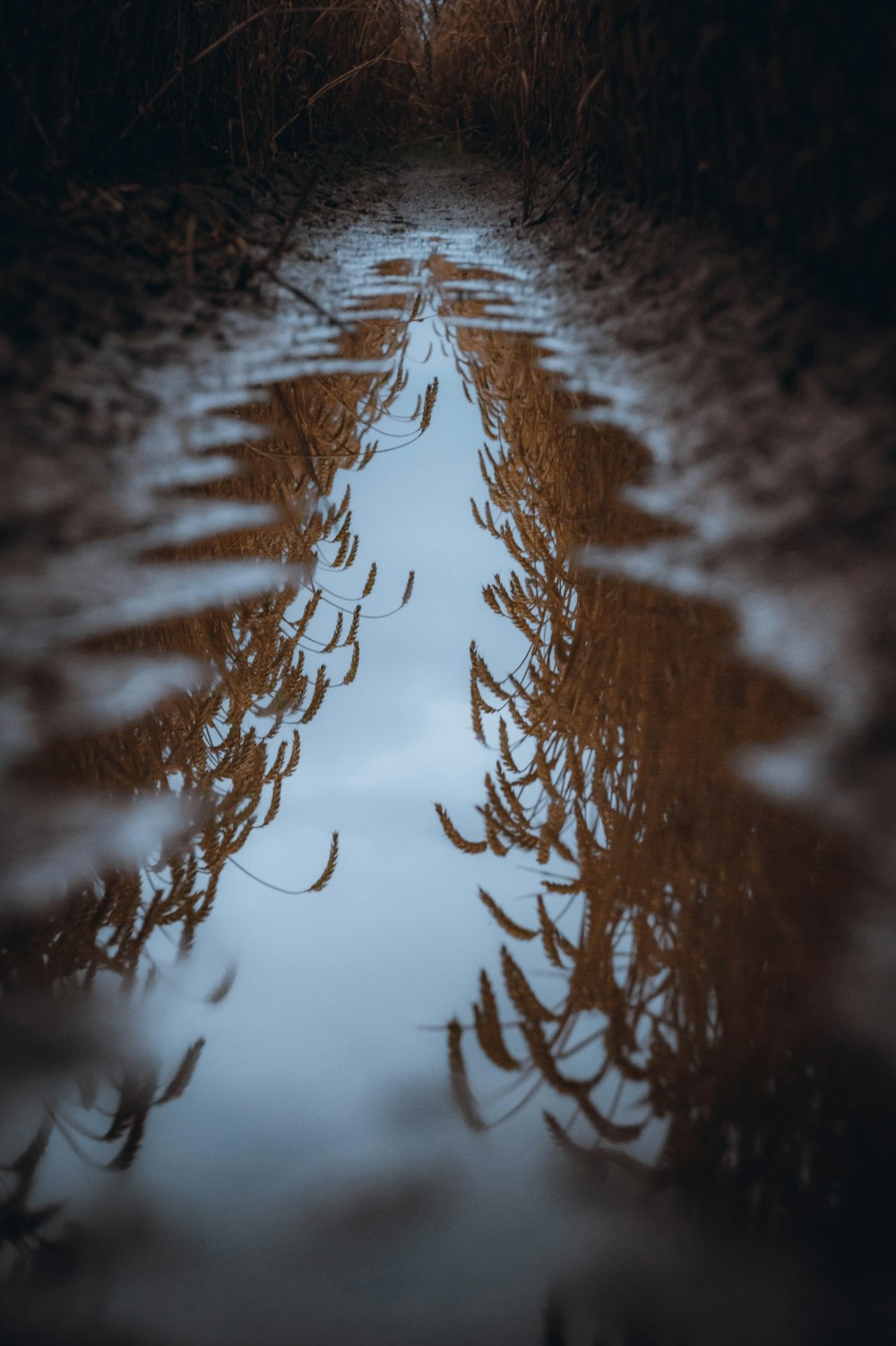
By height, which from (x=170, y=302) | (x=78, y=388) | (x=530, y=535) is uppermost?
(x=170, y=302)

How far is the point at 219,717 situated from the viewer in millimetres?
1046

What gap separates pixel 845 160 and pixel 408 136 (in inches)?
210

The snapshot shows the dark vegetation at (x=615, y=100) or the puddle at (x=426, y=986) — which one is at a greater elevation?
the dark vegetation at (x=615, y=100)

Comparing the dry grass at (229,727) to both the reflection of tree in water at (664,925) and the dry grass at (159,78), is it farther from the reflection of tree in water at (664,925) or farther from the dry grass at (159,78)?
the dry grass at (159,78)

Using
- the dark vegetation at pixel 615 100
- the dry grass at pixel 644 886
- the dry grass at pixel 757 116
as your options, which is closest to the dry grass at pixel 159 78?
the dark vegetation at pixel 615 100

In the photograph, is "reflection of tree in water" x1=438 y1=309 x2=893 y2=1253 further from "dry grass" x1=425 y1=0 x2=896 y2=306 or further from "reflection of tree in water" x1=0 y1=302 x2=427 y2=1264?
"dry grass" x1=425 y1=0 x2=896 y2=306

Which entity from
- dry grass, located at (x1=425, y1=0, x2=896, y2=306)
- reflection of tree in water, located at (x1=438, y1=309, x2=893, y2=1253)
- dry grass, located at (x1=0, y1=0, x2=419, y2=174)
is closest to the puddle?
reflection of tree in water, located at (x1=438, y1=309, x2=893, y2=1253)

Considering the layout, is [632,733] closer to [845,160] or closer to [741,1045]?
[741,1045]

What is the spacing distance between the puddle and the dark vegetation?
2.70 feet

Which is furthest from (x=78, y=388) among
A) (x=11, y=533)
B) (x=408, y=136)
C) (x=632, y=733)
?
(x=408, y=136)

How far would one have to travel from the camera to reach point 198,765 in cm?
98

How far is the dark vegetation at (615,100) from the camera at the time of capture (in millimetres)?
1567

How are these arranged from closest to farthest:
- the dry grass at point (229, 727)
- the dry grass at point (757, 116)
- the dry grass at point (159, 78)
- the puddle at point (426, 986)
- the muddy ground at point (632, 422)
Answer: the puddle at point (426, 986) → the dry grass at point (229, 727) → the muddy ground at point (632, 422) → the dry grass at point (757, 116) → the dry grass at point (159, 78)

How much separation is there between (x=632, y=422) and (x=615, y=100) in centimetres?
120
